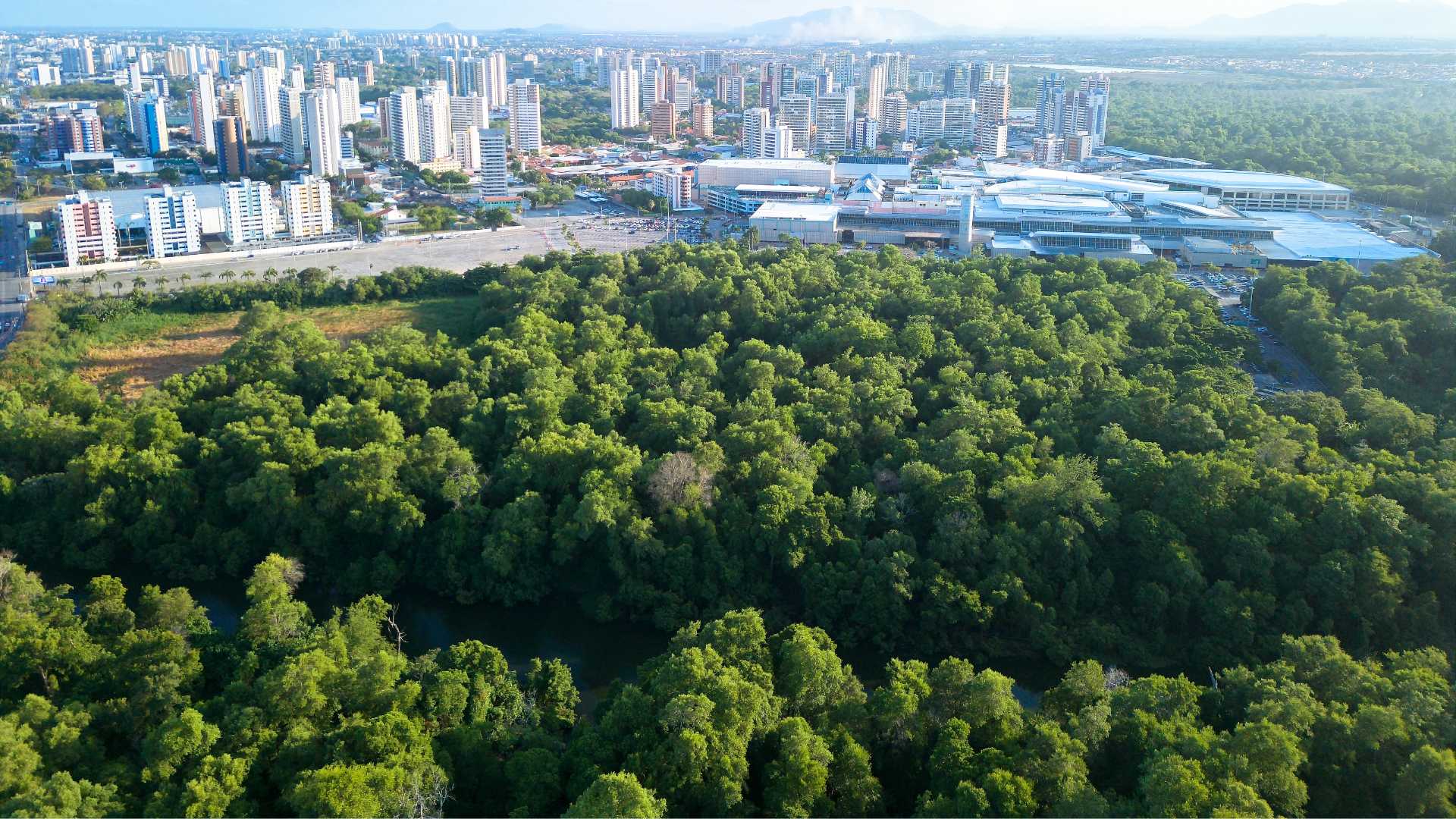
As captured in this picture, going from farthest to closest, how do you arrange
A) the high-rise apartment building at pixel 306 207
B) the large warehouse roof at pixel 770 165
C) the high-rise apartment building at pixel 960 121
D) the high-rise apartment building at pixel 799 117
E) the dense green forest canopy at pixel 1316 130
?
the high-rise apartment building at pixel 960 121 → the high-rise apartment building at pixel 799 117 → the large warehouse roof at pixel 770 165 → the dense green forest canopy at pixel 1316 130 → the high-rise apartment building at pixel 306 207

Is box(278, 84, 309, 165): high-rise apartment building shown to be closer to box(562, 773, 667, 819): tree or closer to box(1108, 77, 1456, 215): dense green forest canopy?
box(1108, 77, 1456, 215): dense green forest canopy

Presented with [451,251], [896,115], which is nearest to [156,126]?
[451,251]

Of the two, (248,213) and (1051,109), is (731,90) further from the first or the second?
(248,213)

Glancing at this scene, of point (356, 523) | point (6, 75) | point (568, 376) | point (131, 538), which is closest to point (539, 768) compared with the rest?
point (356, 523)

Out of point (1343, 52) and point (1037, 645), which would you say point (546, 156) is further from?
point (1343, 52)

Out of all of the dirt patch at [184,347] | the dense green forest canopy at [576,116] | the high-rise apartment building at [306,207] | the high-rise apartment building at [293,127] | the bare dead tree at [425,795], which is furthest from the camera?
the dense green forest canopy at [576,116]

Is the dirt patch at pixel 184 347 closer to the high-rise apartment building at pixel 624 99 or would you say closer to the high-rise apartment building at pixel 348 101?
the high-rise apartment building at pixel 348 101

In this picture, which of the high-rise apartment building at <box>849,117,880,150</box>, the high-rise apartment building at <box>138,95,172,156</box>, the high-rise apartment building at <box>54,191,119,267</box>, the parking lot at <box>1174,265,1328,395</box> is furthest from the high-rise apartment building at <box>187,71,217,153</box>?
the parking lot at <box>1174,265,1328,395</box>

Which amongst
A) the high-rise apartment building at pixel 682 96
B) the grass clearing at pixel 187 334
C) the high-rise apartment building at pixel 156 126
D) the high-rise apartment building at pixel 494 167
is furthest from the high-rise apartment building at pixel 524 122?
the grass clearing at pixel 187 334
